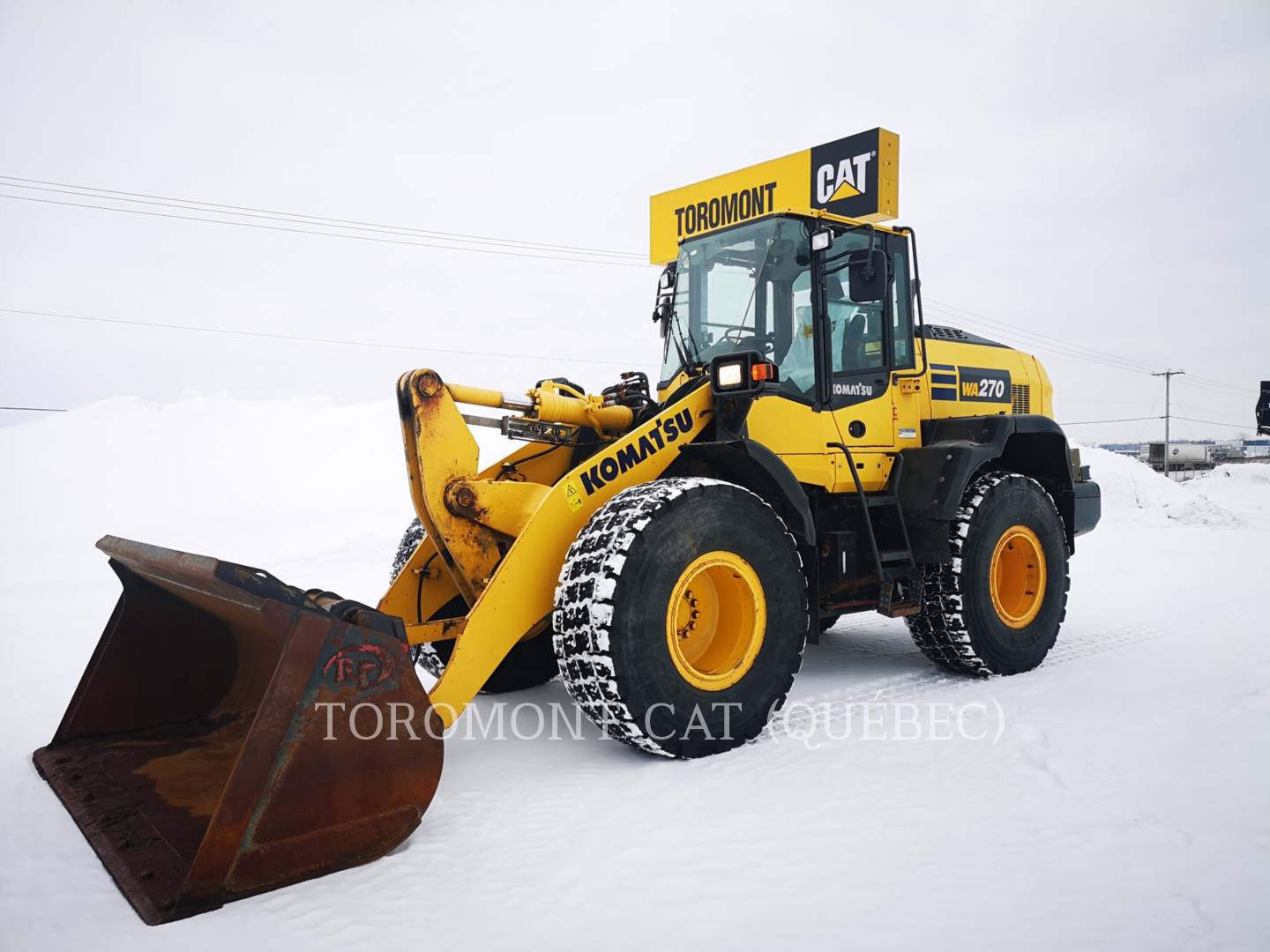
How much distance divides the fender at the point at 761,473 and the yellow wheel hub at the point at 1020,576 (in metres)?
1.90

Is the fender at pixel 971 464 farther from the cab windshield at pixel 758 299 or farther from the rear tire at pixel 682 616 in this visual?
the rear tire at pixel 682 616

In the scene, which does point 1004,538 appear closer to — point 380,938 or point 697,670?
point 697,670


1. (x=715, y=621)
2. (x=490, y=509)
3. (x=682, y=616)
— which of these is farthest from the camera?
(x=715, y=621)

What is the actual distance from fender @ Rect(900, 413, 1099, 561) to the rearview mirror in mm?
1111

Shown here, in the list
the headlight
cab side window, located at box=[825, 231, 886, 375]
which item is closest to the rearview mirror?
cab side window, located at box=[825, 231, 886, 375]

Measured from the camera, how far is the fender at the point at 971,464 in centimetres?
538

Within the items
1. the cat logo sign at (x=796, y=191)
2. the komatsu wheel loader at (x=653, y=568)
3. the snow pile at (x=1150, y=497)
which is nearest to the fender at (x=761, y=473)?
the komatsu wheel loader at (x=653, y=568)

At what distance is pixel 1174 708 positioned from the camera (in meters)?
4.77

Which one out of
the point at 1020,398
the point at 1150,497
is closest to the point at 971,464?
the point at 1020,398

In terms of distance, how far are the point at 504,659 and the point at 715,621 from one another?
1313mm

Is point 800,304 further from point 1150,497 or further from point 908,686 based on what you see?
point 1150,497

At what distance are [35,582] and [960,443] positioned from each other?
1019 centimetres

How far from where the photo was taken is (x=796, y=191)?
20.1 ft

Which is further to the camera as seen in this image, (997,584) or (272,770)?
(997,584)
